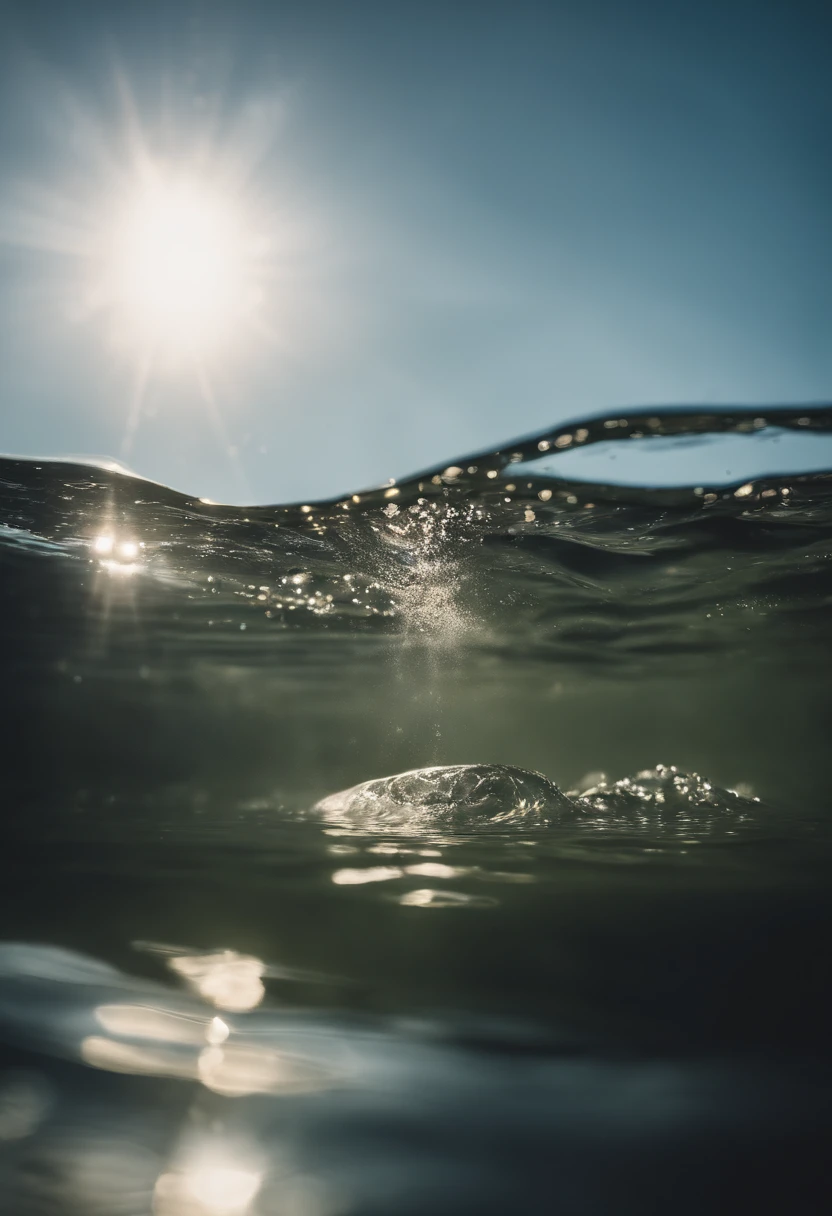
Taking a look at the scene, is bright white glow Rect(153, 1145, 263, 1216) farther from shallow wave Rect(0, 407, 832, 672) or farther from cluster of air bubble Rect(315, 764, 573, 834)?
shallow wave Rect(0, 407, 832, 672)

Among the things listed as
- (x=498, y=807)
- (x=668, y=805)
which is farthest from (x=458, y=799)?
(x=668, y=805)

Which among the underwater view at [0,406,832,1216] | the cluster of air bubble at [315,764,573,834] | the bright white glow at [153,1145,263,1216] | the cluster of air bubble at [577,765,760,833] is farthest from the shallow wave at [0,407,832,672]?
the bright white glow at [153,1145,263,1216]

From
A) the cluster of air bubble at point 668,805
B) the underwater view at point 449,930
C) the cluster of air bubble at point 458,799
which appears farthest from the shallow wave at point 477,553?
the cluster of air bubble at point 668,805

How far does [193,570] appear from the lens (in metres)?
13.8

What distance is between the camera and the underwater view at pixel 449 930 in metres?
1.26

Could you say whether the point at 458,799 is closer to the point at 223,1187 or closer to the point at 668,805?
the point at 668,805

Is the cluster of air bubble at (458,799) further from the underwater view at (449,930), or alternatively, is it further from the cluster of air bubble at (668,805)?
the cluster of air bubble at (668,805)

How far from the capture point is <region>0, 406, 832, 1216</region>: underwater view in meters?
1.26

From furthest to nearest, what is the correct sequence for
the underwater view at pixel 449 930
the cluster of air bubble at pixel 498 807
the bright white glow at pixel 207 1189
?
the cluster of air bubble at pixel 498 807, the underwater view at pixel 449 930, the bright white glow at pixel 207 1189

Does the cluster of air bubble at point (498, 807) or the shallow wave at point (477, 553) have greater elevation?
the shallow wave at point (477, 553)

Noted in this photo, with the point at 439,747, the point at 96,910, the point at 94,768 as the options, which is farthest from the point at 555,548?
the point at 439,747

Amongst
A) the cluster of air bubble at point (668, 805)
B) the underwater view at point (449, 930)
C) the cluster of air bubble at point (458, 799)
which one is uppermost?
the underwater view at point (449, 930)

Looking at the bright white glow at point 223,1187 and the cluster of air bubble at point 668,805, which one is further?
the cluster of air bubble at point 668,805

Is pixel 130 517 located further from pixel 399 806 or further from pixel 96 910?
pixel 96 910
